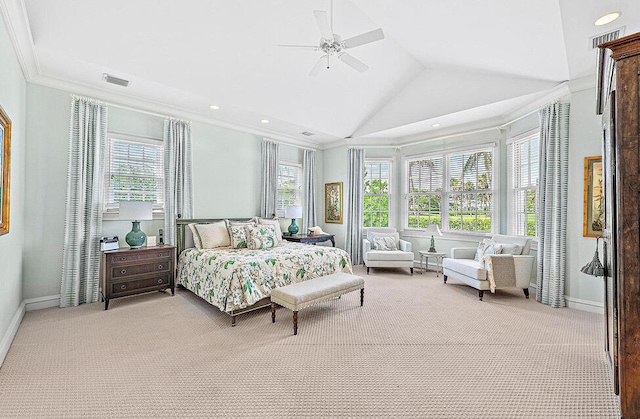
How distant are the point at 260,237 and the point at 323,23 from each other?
3010 mm

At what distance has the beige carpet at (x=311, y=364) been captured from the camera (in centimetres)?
190

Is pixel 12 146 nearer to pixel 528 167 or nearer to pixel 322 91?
pixel 322 91

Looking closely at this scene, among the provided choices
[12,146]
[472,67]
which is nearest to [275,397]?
[12,146]

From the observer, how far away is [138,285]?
3.88 metres

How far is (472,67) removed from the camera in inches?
168

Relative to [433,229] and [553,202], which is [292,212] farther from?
[553,202]

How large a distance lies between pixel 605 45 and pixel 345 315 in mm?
3166

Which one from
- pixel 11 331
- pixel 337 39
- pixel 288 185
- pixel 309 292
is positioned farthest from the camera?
pixel 288 185

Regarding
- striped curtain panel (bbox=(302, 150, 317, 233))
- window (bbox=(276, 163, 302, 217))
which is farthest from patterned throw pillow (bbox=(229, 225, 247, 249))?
striped curtain panel (bbox=(302, 150, 317, 233))

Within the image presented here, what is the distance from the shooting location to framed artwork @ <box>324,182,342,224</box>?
22.0 ft

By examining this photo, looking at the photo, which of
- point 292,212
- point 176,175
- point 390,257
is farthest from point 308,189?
point 176,175

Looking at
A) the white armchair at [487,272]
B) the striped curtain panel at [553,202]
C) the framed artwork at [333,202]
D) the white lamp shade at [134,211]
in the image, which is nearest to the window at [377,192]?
the framed artwork at [333,202]

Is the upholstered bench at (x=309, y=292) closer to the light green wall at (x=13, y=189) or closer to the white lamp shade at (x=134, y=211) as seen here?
the white lamp shade at (x=134, y=211)

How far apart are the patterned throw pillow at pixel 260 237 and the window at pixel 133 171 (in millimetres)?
1441
